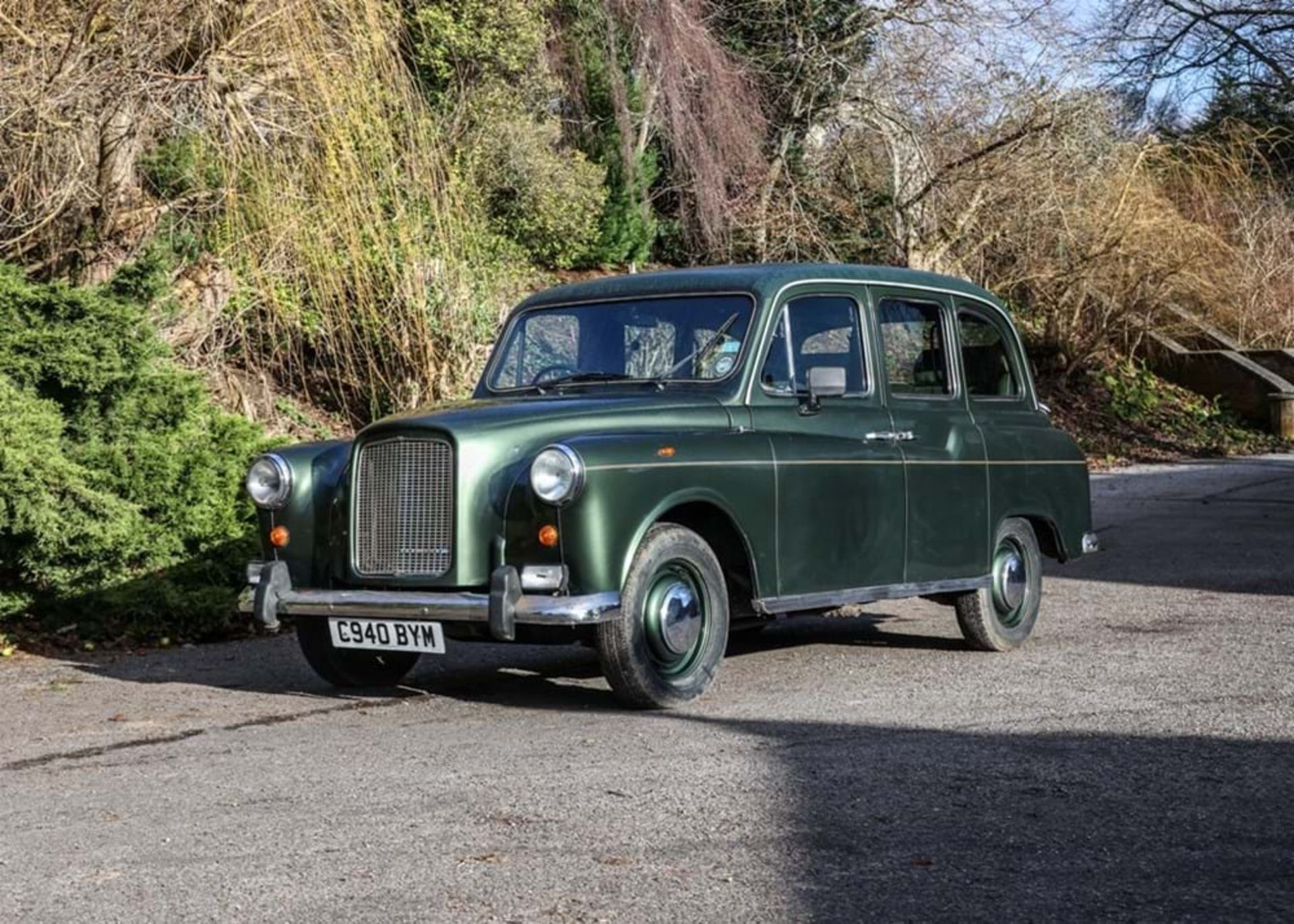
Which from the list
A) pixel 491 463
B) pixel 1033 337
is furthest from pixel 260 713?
pixel 1033 337

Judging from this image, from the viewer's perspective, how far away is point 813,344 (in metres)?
8.96

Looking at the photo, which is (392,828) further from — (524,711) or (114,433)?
(114,433)

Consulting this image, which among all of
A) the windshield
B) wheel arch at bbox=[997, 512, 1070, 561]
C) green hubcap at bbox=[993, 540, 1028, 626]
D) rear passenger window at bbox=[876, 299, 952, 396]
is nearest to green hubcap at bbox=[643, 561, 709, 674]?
the windshield

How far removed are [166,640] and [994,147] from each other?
16310 mm

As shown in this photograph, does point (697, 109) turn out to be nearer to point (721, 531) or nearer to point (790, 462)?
point (790, 462)

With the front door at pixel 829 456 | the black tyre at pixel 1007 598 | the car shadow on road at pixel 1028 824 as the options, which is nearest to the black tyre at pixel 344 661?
the front door at pixel 829 456

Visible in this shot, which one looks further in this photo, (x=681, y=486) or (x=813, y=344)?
(x=813, y=344)

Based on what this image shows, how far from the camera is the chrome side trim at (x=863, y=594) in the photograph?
8266 millimetres

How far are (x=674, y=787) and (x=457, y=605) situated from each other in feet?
5.40

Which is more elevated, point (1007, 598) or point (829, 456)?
point (829, 456)

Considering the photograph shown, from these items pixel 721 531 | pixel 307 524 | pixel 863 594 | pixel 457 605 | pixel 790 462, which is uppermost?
pixel 790 462

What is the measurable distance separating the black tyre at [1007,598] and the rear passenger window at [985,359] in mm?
756

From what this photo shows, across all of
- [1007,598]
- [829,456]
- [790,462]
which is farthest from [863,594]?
[1007,598]

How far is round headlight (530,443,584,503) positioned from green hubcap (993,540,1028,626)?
10.7 feet
